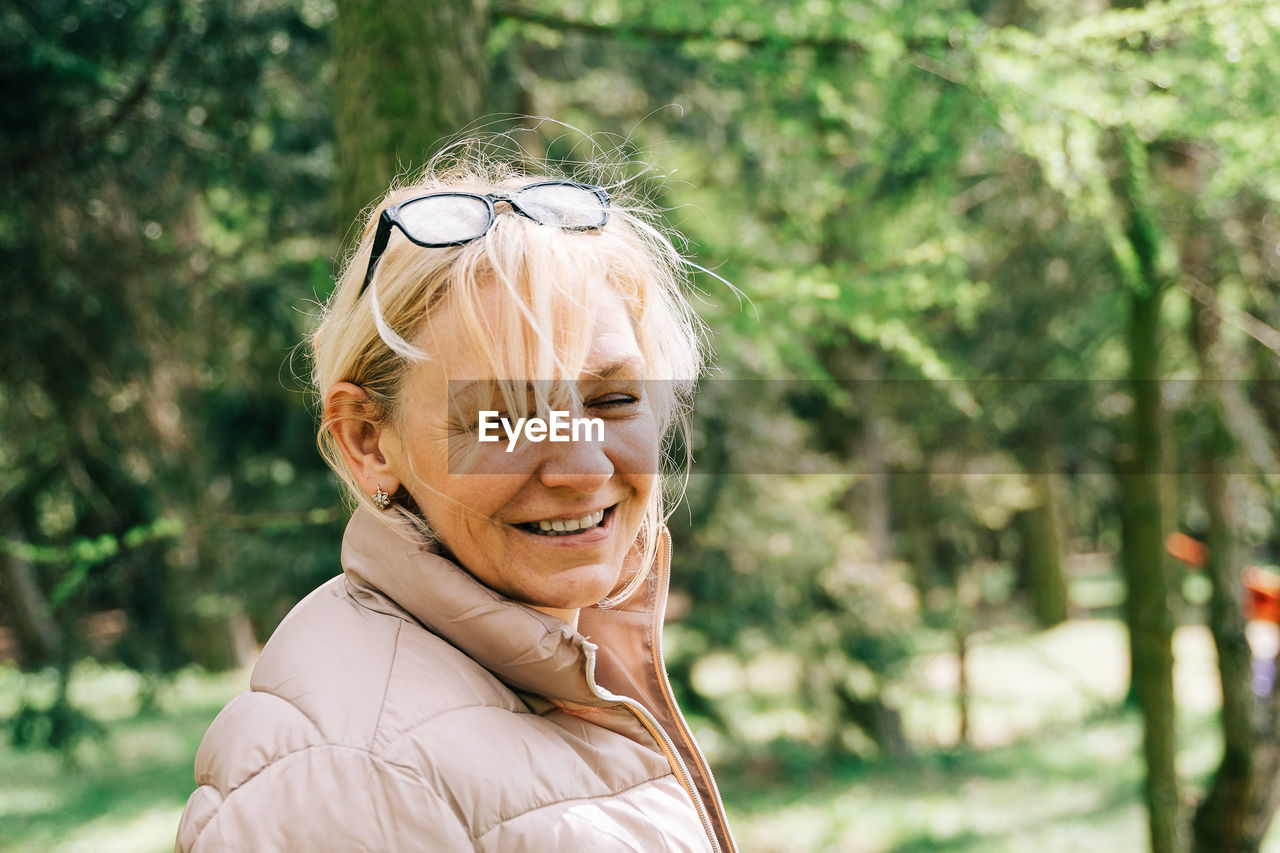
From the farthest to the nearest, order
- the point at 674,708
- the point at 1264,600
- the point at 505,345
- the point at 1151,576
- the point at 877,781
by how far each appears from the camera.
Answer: the point at 1264,600
the point at 877,781
the point at 1151,576
the point at 674,708
the point at 505,345

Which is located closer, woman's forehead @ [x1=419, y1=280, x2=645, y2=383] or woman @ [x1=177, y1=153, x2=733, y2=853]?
woman @ [x1=177, y1=153, x2=733, y2=853]

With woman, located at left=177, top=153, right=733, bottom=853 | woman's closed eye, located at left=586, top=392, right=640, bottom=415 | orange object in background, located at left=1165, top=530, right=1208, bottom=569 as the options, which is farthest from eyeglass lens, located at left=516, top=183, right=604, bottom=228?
orange object in background, located at left=1165, top=530, right=1208, bottom=569

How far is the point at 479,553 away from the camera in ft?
4.08

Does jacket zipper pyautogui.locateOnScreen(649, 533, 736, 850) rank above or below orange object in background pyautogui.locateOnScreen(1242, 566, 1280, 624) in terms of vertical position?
above

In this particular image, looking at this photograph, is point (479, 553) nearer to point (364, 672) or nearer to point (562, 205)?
point (364, 672)

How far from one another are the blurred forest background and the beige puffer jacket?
1.29 metres

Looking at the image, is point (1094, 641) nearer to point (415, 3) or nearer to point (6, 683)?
point (6, 683)

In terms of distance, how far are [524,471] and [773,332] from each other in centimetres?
251

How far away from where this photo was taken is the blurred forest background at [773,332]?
3.20 m

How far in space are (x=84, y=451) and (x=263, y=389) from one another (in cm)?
273

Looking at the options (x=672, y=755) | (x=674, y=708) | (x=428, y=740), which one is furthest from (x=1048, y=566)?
(x=428, y=740)

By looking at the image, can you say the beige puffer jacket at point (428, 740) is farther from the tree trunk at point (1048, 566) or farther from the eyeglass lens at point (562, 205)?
the tree trunk at point (1048, 566)

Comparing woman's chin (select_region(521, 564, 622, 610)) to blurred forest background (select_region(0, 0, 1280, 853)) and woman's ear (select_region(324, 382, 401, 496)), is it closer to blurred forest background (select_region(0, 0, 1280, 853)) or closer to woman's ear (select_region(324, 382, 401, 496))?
woman's ear (select_region(324, 382, 401, 496))

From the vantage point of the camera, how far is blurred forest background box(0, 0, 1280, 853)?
320cm
